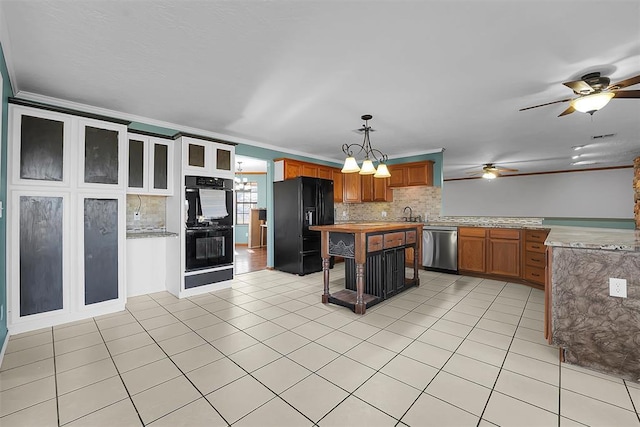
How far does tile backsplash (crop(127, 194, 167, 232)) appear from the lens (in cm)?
396

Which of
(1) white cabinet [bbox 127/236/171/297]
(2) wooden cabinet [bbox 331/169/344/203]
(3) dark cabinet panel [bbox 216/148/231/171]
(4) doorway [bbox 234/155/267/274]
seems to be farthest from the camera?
(4) doorway [bbox 234/155/267/274]

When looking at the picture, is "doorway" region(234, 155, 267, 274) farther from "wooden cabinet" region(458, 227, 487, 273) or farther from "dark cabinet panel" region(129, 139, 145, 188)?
"wooden cabinet" region(458, 227, 487, 273)

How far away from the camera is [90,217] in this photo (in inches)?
119

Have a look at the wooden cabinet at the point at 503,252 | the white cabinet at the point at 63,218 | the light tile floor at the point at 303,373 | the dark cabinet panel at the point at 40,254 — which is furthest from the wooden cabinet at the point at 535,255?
the dark cabinet panel at the point at 40,254

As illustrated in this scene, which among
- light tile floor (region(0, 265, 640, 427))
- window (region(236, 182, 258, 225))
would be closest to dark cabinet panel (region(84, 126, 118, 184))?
light tile floor (region(0, 265, 640, 427))

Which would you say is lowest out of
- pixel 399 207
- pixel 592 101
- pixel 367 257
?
pixel 367 257

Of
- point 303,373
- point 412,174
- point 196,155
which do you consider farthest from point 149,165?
point 412,174

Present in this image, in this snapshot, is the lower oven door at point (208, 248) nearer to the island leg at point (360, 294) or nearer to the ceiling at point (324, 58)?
the ceiling at point (324, 58)

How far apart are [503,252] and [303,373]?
4199 millimetres

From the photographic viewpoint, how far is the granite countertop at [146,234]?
3.65 metres

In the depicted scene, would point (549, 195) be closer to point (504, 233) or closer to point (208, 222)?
point (504, 233)

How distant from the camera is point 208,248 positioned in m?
3.98

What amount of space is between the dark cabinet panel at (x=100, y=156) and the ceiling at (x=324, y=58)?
0.44 metres

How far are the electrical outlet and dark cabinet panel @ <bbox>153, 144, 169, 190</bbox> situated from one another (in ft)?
15.6
